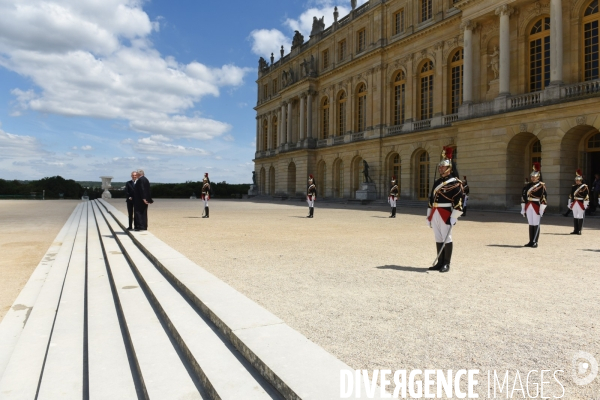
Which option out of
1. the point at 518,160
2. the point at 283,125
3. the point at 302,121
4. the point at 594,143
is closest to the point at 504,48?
the point at 518,160

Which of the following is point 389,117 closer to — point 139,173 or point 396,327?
point 139,173

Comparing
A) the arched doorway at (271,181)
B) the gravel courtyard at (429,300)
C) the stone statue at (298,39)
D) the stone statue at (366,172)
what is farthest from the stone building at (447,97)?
the gravel courtyard at (429,300)

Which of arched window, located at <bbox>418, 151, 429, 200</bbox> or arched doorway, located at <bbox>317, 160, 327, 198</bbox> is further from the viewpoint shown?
arched doorway, located at <bbox>317, 160, 327, 198</bbox>

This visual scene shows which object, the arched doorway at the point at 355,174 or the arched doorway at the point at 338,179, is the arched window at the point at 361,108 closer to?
the arched doorway at the point at 355,174

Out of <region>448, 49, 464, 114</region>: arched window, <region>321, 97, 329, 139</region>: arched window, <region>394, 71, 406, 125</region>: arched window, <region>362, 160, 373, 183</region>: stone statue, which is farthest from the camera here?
<region>321, 97, 329, 139</region>: arched window

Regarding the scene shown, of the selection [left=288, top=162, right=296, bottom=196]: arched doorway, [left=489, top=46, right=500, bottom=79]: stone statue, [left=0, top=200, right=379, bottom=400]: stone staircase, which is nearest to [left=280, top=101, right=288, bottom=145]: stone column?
[left=288, top=162, right=296, bottom=196]: arched doorway

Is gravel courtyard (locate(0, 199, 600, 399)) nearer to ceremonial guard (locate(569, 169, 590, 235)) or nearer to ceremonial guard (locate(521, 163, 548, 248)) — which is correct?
ceremonial guard (locate(521, 163, 548, 248))

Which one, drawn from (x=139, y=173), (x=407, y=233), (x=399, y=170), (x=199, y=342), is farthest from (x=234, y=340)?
(x=399, y=170)

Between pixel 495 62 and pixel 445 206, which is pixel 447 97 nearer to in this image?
pixel 495 62

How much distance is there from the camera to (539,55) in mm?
21906

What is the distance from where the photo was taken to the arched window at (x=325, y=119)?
41.8 m

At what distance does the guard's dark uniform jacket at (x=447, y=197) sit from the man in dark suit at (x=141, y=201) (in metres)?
8.09

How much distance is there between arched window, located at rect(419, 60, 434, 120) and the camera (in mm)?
29562

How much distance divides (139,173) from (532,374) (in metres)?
11.5
